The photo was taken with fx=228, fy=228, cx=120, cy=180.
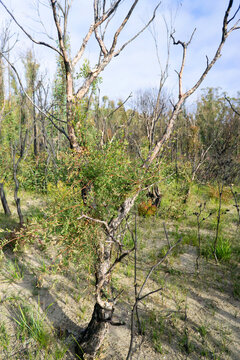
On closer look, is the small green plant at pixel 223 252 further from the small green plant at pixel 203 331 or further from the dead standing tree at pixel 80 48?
the dead standing tree at pixel 80 48

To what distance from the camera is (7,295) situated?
3.24m

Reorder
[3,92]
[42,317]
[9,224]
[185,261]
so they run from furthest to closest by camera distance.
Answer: [3,92] → [9,224] → [185,261] → [42,317]

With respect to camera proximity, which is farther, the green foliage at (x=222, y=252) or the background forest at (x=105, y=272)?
the green foliage at (x=222, y=252)

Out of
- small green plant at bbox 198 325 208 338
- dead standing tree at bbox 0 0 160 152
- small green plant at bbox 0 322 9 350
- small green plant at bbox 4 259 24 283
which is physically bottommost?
small green plant at bbox 198 325 208 338

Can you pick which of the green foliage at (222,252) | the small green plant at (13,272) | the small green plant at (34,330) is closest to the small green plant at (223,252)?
the green foliage at (222,252)

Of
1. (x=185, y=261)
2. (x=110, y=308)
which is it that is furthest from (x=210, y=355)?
(x=185, y=261)

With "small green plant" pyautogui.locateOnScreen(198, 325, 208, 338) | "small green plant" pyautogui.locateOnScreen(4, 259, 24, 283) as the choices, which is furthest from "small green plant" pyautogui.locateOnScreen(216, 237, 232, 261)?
"small green plant" pyautogui.locateOnScreen(4, 259, 24, 283)

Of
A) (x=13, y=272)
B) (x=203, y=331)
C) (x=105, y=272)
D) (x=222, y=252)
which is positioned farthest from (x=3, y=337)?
(x=222, y=252)

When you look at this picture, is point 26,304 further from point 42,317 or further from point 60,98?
point 60,98

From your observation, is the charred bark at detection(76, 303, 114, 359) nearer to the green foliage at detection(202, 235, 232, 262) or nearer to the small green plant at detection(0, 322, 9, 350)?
the small green plant at detection(0, 322, 9, 350)

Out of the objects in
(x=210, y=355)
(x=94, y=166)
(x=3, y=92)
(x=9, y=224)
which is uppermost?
(x=3, y=92)

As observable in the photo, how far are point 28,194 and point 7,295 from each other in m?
5.29

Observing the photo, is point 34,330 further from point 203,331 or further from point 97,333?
point 203,331

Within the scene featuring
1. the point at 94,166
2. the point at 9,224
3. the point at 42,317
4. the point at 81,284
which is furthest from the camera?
the point at 9,224
